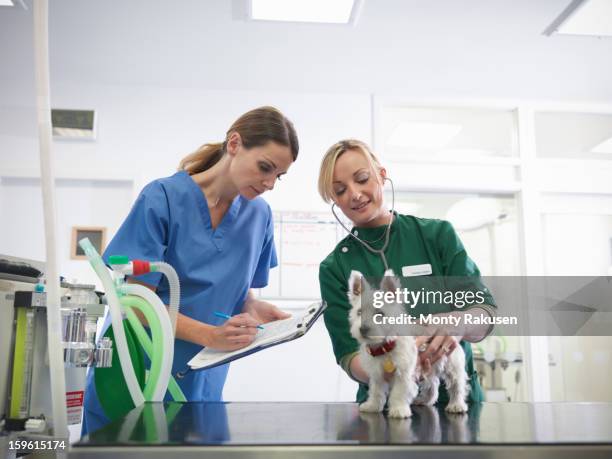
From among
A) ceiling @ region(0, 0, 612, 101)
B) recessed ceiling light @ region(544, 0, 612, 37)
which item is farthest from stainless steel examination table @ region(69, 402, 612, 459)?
ceiling @ region(0, 0, 612, 101)

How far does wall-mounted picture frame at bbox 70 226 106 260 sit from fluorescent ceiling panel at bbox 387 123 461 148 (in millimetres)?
2181

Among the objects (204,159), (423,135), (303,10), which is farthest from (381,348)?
(423,135)

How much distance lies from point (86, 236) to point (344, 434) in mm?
3249

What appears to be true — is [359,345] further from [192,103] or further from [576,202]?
[576,202]

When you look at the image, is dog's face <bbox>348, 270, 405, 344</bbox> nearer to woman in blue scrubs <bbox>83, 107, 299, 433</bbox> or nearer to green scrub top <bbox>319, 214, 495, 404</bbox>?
green scrub top <bbox>319, 214, 495, 404</bbox>

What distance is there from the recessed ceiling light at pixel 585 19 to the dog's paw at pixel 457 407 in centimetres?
230

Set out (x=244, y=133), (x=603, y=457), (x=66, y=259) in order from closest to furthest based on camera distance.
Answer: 1. (x=603, y=457)
2. (x=244, y=133)
3. (x=66, y=259)

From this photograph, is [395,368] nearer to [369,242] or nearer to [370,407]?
[370,407]

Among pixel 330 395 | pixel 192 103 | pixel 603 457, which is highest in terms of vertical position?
pixel 192 103

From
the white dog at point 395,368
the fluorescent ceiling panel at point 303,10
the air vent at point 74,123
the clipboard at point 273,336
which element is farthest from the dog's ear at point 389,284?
the air vent at point 74,123

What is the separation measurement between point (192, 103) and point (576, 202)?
294cm

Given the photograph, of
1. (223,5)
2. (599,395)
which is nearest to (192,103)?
(223,5)

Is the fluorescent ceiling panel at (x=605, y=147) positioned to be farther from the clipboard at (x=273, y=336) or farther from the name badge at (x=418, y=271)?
the clipboard at (x=273, y=336)

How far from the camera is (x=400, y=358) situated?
0.82 meters
